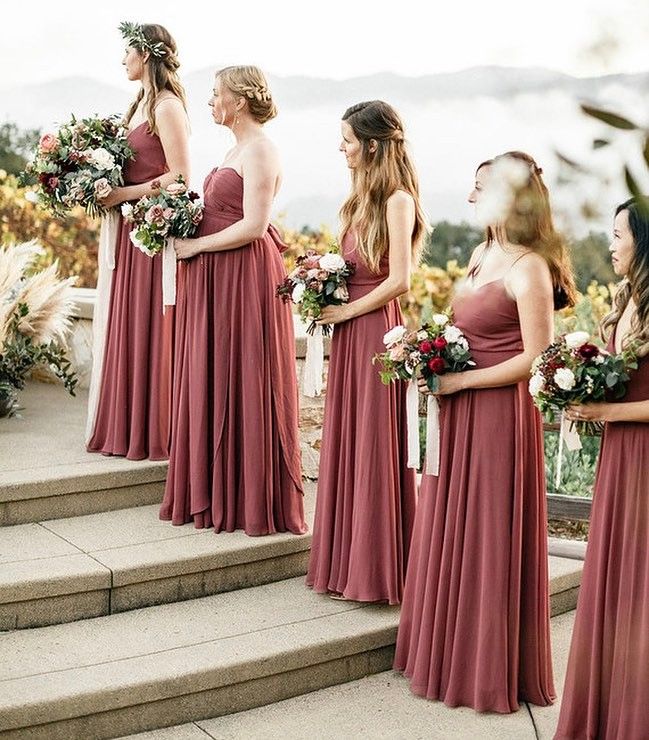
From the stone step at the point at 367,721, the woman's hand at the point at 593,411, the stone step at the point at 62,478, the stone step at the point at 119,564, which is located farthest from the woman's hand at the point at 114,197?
the woman's hand at the point at 593,411

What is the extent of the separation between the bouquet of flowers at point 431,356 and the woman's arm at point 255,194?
1139 millimetres

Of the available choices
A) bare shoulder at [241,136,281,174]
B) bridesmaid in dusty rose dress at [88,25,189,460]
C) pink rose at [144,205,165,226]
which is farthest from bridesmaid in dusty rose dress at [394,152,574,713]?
bridesmaid in dusty rose dress at [88,25,189,460]

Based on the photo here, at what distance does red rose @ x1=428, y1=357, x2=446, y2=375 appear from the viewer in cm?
389

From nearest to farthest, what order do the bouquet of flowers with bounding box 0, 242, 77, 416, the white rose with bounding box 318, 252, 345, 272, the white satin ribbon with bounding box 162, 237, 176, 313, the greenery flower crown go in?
the white rose with bounding box 318, 252, 345, 272 → the white satin ribbon with bounding box 162, 237, 176, 313 → the greenery flower crown → the bouquet of flowers with bounding box 0, 242, 77, 416

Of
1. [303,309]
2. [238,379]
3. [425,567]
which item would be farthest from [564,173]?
[238,379]

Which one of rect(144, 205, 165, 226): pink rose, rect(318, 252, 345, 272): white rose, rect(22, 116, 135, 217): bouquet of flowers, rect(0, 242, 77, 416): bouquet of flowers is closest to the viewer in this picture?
rect(318, 252, 345, 272): white rose

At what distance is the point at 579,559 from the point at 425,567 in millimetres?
1652

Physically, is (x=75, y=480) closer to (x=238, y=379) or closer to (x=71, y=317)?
(x=238, y=379)

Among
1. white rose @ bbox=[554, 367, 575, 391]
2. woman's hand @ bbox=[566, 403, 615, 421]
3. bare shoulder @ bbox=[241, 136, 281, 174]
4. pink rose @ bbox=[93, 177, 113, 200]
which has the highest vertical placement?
bare shoulder @ bbox=[241, 136, 281, 174]

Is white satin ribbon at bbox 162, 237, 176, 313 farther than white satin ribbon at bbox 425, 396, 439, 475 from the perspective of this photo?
Yes

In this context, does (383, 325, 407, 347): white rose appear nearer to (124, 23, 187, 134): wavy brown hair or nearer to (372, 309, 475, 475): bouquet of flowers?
(372, 309, 475, 475): bouquet of flowers

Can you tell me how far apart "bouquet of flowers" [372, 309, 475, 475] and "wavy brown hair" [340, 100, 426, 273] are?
545 mm

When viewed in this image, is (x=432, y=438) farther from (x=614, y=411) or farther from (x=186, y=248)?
(x=186, y=248)

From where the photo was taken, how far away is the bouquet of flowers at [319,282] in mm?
4496
